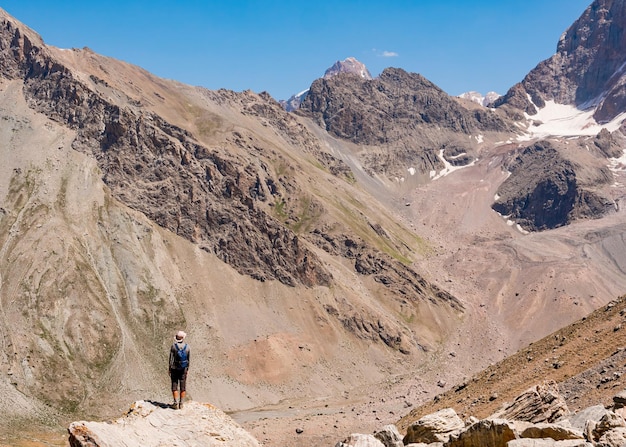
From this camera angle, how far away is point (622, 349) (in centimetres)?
3984

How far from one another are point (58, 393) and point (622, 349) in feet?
283

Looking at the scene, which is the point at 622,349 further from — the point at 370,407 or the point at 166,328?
the point at 166,328

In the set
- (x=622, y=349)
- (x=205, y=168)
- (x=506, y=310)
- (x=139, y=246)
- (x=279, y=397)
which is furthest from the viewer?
(x=506, y=310)

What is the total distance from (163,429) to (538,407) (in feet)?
58.3

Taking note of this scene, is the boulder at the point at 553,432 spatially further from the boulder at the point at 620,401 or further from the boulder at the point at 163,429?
the boulder at the point at 163,429

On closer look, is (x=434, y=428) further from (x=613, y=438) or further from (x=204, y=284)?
(x=204, y=284)

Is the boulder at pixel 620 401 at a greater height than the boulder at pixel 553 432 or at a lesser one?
greater

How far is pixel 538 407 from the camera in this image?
2778 centimetres

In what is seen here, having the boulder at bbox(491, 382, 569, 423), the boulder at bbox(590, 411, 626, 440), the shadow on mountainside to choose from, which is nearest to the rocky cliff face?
the shadow on mountainside

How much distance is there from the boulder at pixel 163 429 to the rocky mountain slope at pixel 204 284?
193 feet

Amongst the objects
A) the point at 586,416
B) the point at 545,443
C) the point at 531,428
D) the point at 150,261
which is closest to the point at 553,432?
the point at 531,428

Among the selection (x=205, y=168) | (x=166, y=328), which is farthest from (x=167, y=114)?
(x=166, y=328)

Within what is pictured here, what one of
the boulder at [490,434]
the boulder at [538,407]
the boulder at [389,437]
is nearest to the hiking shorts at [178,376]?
the boulder at [389,437]

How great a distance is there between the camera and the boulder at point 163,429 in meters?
17.5
